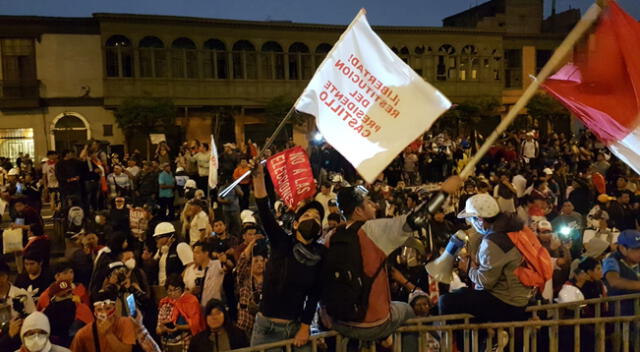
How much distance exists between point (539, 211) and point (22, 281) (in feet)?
24.9

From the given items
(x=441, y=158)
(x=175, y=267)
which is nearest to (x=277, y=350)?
(x=175, y=267)

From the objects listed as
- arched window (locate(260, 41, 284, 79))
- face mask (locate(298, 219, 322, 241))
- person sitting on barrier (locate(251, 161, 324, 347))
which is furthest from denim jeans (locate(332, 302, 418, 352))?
arched window (locate(260, 41, 284, 79))

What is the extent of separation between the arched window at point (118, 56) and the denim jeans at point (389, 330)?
Answer: 24.2m

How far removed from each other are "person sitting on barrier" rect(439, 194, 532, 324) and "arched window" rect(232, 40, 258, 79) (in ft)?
83.5

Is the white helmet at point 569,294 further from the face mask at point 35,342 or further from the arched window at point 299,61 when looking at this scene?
the arched window at point 299,61

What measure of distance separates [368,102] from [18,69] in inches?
959

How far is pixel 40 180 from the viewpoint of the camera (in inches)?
616

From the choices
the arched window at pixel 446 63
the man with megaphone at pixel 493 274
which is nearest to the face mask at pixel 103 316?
the man with megaphone at pixel 493 274

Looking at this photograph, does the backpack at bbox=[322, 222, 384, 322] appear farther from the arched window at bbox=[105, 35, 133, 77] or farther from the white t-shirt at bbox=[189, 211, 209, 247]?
the arched window at bbox=[105, 35, 133, 77]

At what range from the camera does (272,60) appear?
29.5 m

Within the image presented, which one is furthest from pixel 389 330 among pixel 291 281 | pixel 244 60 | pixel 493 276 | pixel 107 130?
pixel 244 60

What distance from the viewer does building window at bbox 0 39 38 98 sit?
24391 mm

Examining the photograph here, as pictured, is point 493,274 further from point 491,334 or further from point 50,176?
point 50,176

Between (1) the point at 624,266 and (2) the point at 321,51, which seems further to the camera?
(2) the point at 321,51
